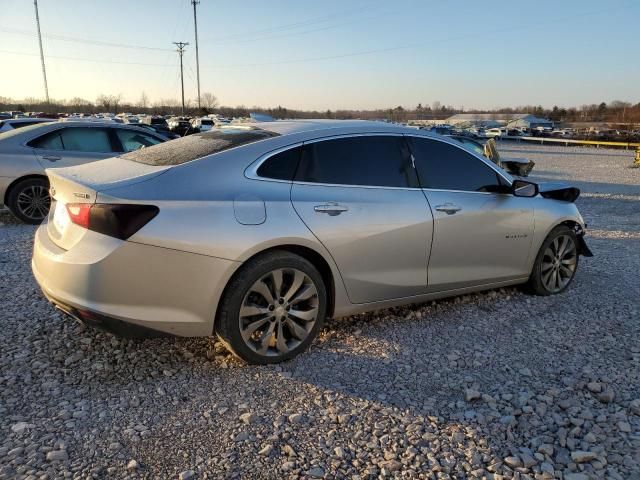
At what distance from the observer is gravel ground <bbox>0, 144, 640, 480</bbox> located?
102 inches

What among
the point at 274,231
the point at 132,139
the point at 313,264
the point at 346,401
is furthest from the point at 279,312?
the point at 132,139

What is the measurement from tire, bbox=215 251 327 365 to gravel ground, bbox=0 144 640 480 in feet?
0.50

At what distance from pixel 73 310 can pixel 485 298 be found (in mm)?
3593

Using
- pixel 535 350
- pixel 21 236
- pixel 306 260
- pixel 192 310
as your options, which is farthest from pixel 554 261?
pixel 21 236

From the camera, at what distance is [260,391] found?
322 cm

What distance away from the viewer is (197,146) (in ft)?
12.3

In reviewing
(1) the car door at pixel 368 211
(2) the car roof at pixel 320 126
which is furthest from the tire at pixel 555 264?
(2) the car roof at pixel 320 126

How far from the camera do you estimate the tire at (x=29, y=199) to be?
792cm

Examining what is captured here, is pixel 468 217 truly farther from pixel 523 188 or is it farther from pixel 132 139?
pixel 132 139

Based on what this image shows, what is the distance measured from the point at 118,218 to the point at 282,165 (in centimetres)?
113

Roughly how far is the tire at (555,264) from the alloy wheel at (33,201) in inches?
279

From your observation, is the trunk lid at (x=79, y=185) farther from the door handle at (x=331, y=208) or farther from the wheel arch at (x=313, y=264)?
the door handle at (x=331, y=208)

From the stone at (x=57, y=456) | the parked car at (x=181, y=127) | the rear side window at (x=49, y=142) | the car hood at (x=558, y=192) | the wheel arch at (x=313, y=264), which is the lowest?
the stone at (x=57, y=456)

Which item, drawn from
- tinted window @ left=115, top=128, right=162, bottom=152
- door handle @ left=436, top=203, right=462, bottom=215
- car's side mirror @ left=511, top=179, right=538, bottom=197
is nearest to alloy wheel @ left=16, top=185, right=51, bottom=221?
tinted window @ left=115, top=128, right=162, bottom=152
